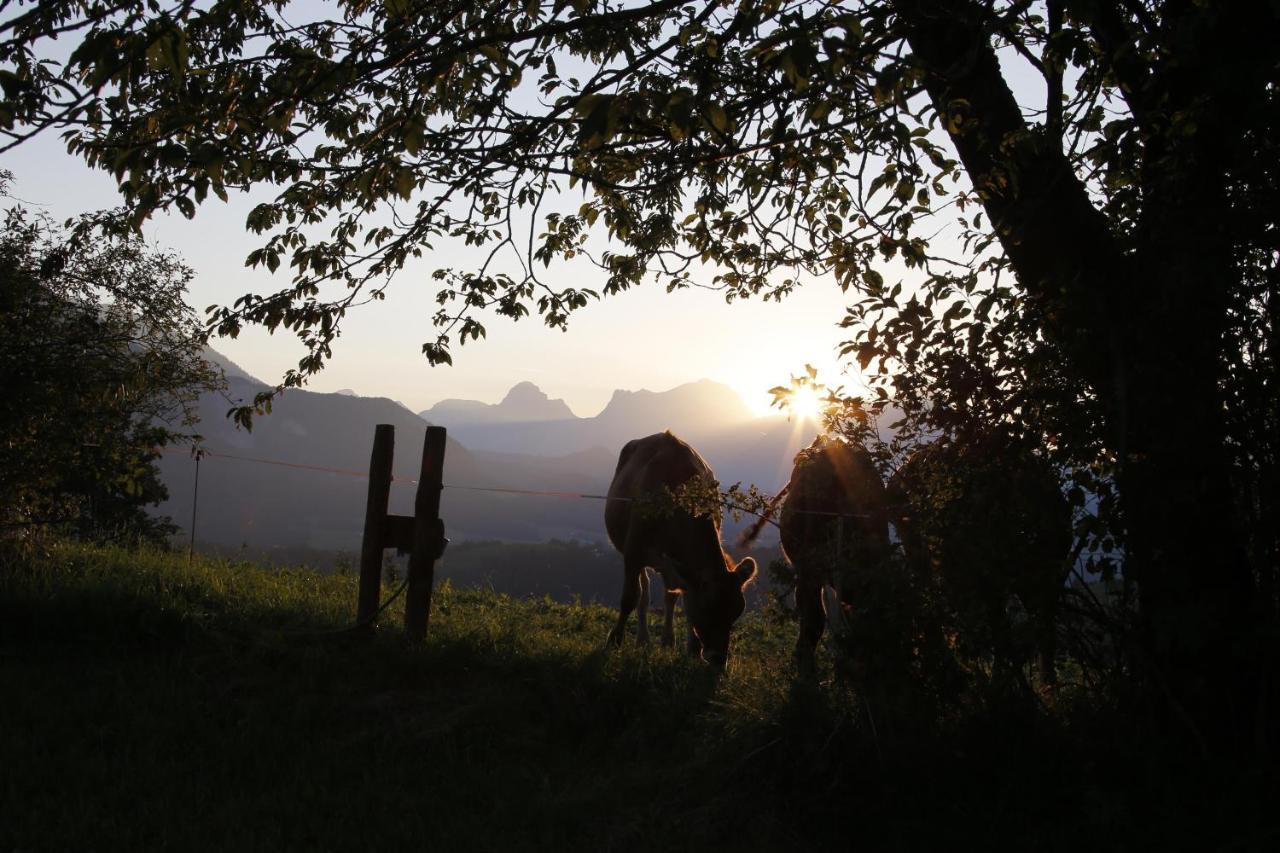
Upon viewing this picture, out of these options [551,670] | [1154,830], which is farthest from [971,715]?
[551,670]

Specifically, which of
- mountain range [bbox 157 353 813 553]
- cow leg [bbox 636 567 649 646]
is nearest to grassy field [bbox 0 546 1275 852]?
cow leg [bbox 636 567 649 646]

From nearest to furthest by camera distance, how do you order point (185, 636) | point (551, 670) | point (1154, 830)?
point (1154, 830) → point (551, 670) → point (185, 636)

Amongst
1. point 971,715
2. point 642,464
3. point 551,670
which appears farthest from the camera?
point 642,464

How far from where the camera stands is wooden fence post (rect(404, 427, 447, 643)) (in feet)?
24.3

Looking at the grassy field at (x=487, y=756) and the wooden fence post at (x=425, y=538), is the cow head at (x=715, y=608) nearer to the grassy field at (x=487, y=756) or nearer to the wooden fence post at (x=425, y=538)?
the grassy field at (x=487, y=756)

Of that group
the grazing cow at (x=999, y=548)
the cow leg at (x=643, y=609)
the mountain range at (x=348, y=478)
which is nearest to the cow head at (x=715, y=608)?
the cow leg at (x=643, y=609)

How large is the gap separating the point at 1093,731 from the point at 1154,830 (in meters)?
0.58

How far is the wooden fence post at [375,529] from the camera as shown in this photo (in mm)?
7531

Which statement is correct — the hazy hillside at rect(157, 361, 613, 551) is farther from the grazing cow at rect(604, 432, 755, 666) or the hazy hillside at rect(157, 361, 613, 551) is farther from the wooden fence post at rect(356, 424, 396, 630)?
the wooden fence post at rect(356, 424, 396, 630)

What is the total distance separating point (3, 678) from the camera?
6223mm

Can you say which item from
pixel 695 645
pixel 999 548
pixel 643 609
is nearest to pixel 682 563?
pixel 695 645

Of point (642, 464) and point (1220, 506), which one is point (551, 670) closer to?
point (1220, 506)

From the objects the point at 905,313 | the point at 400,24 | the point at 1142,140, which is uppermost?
the point at 400,24

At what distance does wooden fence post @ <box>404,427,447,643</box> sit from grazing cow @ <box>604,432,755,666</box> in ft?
5.17
